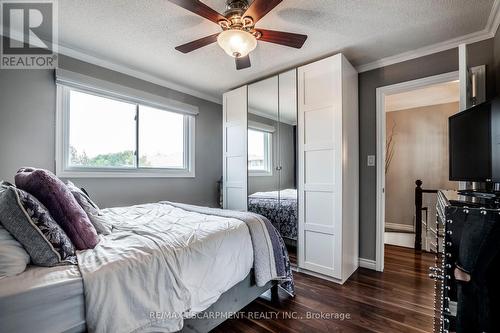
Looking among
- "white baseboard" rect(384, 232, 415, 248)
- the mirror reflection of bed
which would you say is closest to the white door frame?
the mirror reflection of bed

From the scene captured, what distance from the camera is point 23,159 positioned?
88.0 inches

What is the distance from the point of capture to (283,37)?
186 cm

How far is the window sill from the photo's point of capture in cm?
Answer: 250

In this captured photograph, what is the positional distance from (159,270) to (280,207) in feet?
6.48

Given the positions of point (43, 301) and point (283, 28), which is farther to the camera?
point (283, 28)

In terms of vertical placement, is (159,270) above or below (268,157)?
below

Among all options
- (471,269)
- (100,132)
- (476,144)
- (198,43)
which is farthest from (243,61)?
(471,269)

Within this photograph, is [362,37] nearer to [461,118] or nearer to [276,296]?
[461,118]

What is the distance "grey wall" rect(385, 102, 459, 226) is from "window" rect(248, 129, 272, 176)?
10.1ft

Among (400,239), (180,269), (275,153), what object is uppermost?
(275,153)

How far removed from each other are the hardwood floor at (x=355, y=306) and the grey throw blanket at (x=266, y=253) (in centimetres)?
24

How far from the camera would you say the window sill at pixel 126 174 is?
2.50 m

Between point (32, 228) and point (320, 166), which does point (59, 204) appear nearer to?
point (32, 228)

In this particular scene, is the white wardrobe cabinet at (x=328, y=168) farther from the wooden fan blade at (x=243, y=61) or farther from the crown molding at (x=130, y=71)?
the crown molding at (x=130, y=71)
